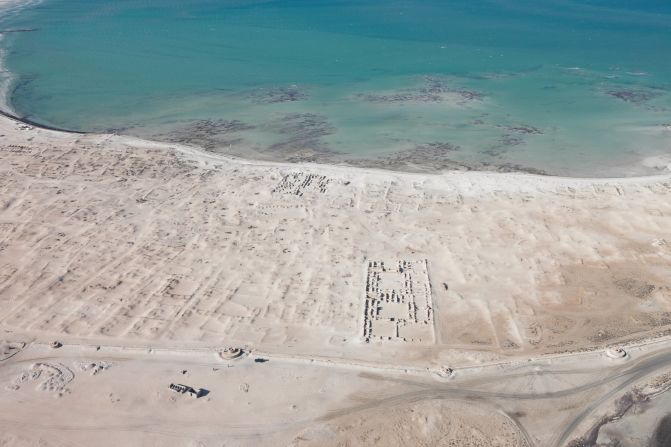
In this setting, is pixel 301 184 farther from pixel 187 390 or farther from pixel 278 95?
pixel 278 95

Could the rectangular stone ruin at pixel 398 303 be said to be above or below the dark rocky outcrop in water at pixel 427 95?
below

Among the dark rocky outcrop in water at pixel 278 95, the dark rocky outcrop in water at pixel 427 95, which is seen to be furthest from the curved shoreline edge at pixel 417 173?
the dark rocky outcrop in water at pixel 427 95

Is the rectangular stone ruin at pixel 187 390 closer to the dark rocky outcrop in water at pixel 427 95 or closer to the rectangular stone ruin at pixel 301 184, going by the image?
the rectangular stone ruin at pixel 301 184

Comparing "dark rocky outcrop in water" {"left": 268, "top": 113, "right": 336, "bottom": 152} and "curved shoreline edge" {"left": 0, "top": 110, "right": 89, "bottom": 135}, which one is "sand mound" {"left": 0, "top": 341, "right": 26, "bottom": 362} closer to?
"dark rocky outcrop in water" {"left": 268, "top": 113, "right": 336, "bottom": 152}

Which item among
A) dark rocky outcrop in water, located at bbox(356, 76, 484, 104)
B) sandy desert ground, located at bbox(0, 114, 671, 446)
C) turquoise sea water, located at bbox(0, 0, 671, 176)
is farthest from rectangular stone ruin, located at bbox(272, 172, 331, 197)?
dark rocky outcrop in water, located at bbox(356, 76, 484, 104)

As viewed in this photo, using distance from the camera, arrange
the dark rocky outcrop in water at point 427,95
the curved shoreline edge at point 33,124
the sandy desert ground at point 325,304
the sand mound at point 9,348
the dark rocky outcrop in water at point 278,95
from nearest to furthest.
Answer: the sandy desert ground at point 325,304 < the sand mound at point 9,348 < the curved shoreline edge at point 33,124 < the dark rocky outcrop in water at point 278,95 < the dark rocky outcrop in water at point 427,95
